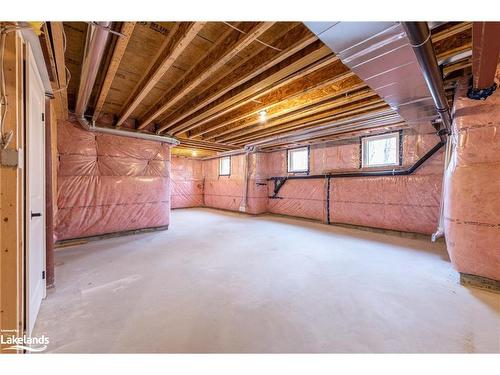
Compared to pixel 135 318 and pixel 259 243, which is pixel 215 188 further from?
pixel 135 318

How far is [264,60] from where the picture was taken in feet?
6.26

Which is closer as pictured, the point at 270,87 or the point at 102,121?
the point at 270,87

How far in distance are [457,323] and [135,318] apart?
227 cm

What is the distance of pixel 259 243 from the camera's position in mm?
3352

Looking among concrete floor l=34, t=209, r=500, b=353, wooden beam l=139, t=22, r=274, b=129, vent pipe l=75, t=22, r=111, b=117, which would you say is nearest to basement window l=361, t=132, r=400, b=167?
concrete floor l=34, t=209, r=500, b=353

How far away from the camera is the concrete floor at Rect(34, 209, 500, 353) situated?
1236 millimetres

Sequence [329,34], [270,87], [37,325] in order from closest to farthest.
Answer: [329,34], [37,325], [270,87]

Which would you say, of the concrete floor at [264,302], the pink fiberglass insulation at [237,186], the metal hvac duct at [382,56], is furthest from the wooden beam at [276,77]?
the pink fiberglass insulation at [237,186]

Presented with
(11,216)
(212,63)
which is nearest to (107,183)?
(11,216)

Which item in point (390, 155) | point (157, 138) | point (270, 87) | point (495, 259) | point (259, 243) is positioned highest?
point (270, 87)

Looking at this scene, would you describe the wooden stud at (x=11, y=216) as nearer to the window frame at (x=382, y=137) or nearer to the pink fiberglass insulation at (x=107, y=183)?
the pink fiberglass insulation at (x=107, y=183)

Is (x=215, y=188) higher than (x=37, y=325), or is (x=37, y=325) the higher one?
(x=215, y=188)
